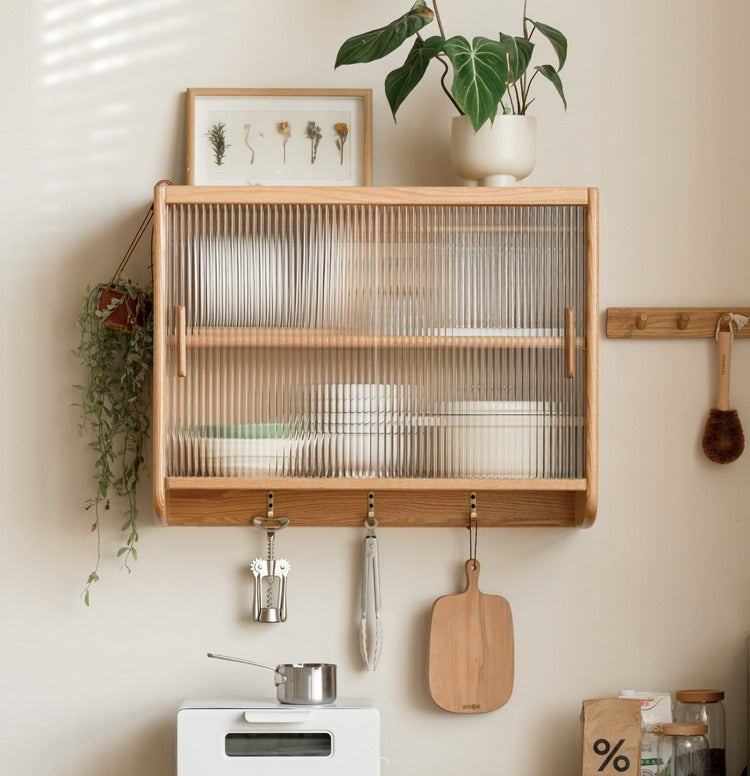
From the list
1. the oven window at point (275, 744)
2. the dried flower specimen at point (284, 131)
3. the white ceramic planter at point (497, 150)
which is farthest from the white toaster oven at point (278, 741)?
the dried flower specimen at point (284, 131)

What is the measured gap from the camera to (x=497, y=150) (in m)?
2.17

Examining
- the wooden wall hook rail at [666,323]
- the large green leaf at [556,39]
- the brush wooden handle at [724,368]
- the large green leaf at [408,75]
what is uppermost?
the large green leaf at [556,39]

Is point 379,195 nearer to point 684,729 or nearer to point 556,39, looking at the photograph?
point 556,39

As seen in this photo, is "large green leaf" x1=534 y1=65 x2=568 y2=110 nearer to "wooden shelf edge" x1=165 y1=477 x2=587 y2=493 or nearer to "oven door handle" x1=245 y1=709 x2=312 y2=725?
"wooden shelf edge" x1=165 y1=477 x2=587 y2=493

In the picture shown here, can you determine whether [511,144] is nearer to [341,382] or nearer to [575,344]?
[575,344]

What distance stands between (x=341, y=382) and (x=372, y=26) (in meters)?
0.84

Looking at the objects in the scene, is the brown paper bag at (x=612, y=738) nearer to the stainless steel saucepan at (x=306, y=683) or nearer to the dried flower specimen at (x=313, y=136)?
the stainless steel saucepan at (x=306, y=683)

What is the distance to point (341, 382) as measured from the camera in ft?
7.07

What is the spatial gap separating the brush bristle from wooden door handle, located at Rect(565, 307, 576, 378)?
0.43m

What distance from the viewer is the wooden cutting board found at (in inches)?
91.0

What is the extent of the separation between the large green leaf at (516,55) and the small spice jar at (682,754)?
52.9 inches

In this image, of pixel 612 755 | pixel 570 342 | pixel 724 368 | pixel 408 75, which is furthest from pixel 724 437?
pixel 408 75

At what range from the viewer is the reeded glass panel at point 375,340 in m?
Answer: 2.14

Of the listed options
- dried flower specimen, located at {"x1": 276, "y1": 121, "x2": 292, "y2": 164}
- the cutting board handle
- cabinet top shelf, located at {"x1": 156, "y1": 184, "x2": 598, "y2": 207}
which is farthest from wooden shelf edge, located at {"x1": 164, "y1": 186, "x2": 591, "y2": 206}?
the cutting board handle
